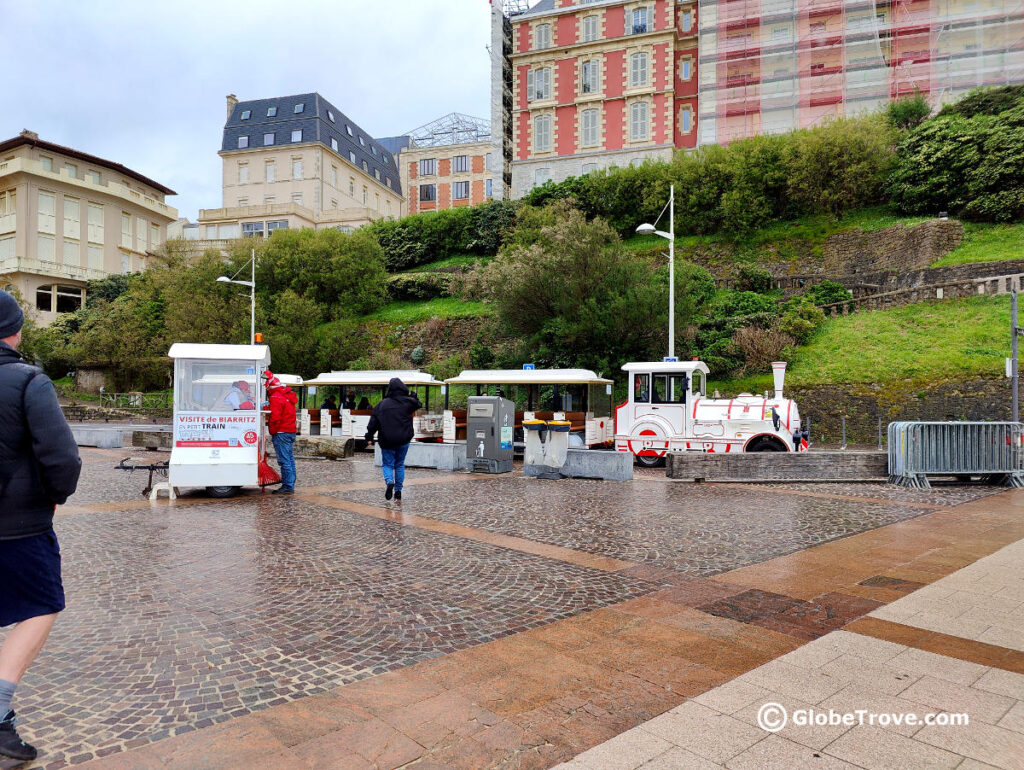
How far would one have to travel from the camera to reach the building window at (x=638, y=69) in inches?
1892

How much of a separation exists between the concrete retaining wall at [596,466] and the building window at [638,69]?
42587 mm

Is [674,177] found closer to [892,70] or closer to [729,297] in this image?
[729,297]

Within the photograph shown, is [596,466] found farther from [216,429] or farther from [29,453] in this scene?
[29,453]

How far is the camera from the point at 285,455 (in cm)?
1098

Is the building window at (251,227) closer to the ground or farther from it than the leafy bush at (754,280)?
farther from it

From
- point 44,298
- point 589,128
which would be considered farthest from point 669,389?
point 44,298

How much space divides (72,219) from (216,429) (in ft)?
203

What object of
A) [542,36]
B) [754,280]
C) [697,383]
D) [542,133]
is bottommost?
[697,383]

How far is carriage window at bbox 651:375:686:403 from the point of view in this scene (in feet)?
52.8

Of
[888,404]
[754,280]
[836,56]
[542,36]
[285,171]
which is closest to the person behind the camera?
[888,404]

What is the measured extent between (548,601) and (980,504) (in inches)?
332

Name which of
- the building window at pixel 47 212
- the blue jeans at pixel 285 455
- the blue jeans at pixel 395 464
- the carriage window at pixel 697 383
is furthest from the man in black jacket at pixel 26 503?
the building window at pixel 47 212

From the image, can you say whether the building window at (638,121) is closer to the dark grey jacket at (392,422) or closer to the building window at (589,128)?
the building window at (589,128)

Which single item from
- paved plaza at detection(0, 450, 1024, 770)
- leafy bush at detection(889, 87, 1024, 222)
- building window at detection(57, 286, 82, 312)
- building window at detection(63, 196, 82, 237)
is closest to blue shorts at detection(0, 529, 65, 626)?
paved plaza at detection(0, 450, 1024, 770)
